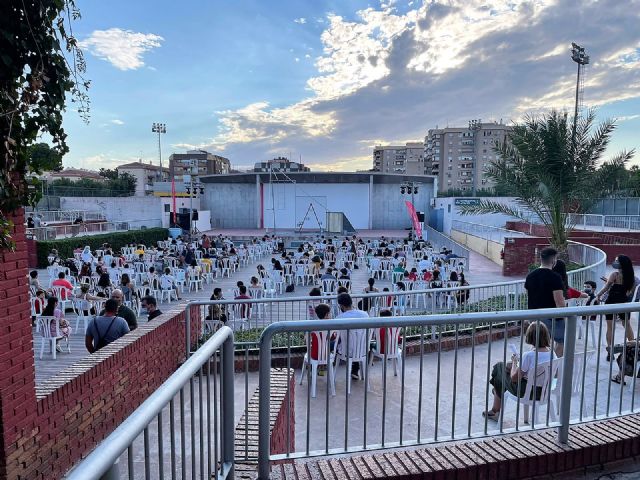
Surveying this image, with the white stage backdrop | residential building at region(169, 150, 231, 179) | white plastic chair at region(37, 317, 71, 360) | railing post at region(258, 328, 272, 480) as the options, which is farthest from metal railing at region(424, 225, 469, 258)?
residential building at region(169, 150, 231, 179)

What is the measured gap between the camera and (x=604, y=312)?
280 centimetres

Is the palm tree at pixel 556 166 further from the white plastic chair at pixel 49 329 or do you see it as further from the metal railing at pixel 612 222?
the white plastic chair at pixel 49 329

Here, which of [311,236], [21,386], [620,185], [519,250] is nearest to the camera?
[21,386]

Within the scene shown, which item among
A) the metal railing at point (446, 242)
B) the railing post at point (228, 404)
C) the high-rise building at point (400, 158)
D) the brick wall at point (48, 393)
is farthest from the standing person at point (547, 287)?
the high-rise building at point (400, 158)

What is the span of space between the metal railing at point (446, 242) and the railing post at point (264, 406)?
17.1m

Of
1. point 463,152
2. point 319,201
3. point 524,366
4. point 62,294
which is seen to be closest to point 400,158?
point 463,152

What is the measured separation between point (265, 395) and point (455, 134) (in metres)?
106

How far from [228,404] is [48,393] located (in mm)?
2122

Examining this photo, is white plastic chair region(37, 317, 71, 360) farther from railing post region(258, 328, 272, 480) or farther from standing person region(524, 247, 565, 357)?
standing person region(524, 247, 565, 357)

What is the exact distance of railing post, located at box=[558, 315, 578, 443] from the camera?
2.74 meters

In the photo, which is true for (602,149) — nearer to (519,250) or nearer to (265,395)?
Answer: (519,250)

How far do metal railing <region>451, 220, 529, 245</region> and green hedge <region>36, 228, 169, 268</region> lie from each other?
1944cm

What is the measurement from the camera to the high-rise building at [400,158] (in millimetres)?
120625

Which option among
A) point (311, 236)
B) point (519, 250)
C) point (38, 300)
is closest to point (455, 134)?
point (311, 236)
